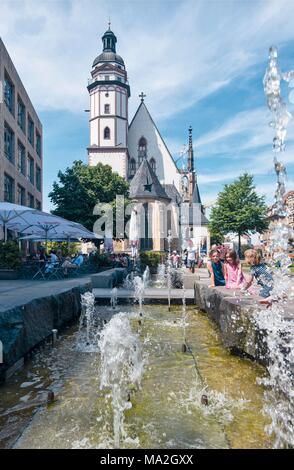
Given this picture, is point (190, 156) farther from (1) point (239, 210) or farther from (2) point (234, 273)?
(2) point (234, 273)

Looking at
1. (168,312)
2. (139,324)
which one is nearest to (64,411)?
(139,324)

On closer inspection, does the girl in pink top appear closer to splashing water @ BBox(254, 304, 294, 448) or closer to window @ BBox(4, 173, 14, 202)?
splashing water @ BBox(254, 304, 294, 448)

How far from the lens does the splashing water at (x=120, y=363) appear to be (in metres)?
3.84

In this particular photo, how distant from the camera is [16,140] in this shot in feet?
85.4

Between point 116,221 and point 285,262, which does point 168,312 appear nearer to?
point 285,262

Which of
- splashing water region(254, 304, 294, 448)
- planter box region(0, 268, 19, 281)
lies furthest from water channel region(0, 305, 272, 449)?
planter box region(0, 268, 19, 281)

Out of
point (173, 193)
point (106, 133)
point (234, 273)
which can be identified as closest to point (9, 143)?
point (234, 273)

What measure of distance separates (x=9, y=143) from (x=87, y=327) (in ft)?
70.5

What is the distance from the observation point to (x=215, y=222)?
42312 mm

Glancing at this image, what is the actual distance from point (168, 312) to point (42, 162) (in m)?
32.2

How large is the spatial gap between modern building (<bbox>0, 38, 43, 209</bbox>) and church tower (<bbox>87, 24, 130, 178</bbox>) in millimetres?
18208

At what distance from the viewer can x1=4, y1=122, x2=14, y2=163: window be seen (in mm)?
24114

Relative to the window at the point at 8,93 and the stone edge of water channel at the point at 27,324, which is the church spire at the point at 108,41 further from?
the stone edge of water channel at the point at 27,324

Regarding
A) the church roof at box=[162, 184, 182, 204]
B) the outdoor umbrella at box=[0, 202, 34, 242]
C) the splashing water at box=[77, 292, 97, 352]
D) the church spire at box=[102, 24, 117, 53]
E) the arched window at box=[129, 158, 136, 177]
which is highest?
the church spire at box=[102, 24, 117, 53]
